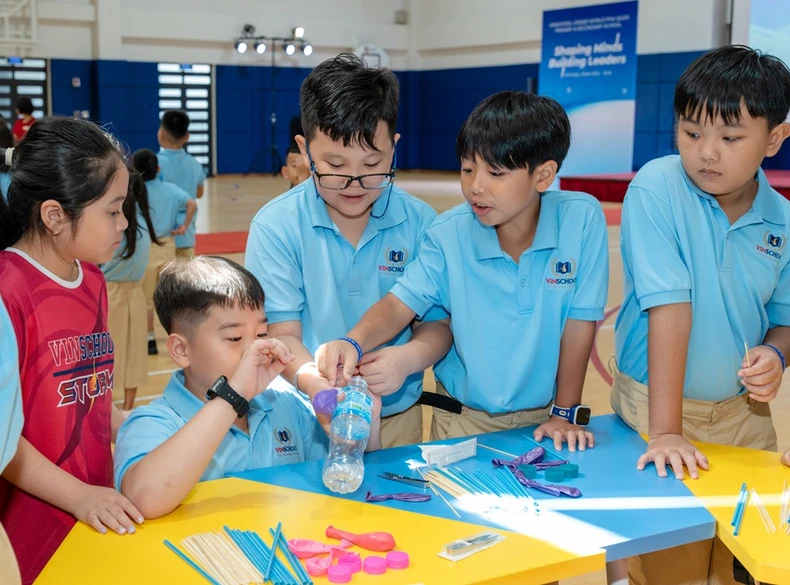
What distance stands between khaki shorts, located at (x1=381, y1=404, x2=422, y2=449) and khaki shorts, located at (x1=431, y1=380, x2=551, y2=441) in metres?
0.20

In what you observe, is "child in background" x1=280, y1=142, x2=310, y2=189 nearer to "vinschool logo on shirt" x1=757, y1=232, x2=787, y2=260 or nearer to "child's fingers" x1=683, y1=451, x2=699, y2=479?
"vinschool logo on shirt" x1=757, y1=232, x2=787, y2=260

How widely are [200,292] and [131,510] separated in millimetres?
574

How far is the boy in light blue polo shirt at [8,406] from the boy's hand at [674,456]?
1.38 meters

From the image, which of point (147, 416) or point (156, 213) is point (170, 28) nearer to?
point (156, 213)

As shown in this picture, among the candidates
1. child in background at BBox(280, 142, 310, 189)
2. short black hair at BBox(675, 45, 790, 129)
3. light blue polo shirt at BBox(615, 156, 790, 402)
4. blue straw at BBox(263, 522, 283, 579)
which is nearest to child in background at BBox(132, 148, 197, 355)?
child in background at BBox(280, 142, 310, 189)

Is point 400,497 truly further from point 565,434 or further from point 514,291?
point 514,291

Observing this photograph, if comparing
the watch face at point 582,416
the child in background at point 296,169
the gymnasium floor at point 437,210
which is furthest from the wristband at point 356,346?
the child in background at point 296,169

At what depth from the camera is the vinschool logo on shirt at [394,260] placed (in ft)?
8.62

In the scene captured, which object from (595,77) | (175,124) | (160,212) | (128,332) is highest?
(595,77)

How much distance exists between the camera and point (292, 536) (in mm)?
1683

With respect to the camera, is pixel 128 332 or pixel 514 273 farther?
pixel 128 332

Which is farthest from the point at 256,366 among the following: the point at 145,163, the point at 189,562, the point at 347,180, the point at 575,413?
the point at 145,163

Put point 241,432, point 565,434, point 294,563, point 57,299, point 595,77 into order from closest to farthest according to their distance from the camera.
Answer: point 294,563 → point 57,299 → point 241,432 → point 565,434 → point 595,77

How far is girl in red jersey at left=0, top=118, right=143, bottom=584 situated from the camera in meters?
1.96
